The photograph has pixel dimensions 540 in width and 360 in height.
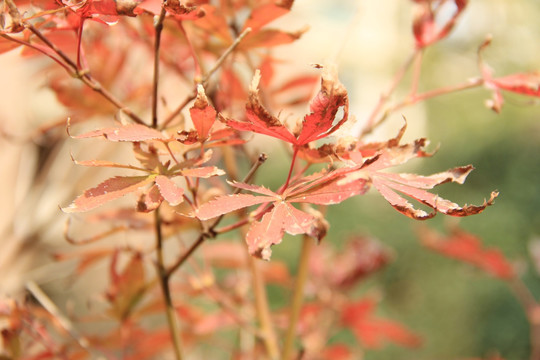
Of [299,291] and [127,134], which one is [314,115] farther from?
[299,291]

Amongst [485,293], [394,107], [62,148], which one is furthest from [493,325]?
[394,107]

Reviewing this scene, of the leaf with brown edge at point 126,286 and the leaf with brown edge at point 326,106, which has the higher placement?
the leaf with brown edge at point 326,106

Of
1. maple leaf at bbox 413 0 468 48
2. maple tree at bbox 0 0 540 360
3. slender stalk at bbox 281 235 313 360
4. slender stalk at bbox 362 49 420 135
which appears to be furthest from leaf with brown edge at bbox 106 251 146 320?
maple leaf at bbox 413 0 468 48

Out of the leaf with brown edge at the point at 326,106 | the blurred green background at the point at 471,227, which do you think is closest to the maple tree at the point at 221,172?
the leaf with brown edge at the point at 326,106

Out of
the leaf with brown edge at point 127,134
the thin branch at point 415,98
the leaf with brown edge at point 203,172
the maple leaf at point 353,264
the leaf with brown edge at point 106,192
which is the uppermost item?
the leaf with brown edge at point 127,134

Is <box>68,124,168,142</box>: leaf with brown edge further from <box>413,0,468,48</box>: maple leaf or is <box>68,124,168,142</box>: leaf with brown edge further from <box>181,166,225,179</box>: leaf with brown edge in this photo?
<box>413,0,468,48</box>: maple leaf

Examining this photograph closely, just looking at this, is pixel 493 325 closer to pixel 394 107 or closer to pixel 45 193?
pixel 45 193

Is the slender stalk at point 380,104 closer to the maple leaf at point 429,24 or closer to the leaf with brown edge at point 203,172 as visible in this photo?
the maple leaf at point 429,24

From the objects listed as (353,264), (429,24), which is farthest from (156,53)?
(353,264)
